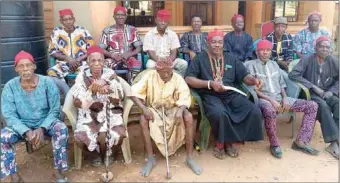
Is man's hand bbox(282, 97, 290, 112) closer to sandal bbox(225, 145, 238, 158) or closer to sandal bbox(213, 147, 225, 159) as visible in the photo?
sandal bbox(225, 145, 238, 158)

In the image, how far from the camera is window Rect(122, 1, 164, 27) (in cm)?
780

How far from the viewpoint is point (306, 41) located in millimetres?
5145

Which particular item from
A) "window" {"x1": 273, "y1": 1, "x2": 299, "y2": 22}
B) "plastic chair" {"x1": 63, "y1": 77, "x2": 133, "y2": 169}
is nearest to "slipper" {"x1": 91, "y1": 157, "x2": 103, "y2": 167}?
"plastic chair" {"x1": 63, "y1": 77, "x2": 133, "y2": 169}

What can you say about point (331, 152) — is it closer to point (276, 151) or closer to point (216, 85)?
point (276, 151)

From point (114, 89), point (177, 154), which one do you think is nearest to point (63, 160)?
point (114, 89)

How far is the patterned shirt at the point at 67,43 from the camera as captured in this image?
14.7 ft

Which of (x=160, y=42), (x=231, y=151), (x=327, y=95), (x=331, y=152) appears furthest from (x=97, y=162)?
(x=327, y=95)

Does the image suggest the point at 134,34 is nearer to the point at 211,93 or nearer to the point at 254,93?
the point at 211,93

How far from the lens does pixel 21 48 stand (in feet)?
14.2

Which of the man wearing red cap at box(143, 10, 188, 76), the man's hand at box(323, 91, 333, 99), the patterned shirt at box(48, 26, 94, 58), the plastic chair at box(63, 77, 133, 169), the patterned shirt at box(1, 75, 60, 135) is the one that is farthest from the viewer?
the man wearing red cap at box(143, 10, 188, 76)

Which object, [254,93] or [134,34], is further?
[134,34]

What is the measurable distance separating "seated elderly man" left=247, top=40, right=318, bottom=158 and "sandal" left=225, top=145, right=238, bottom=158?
0.45 m

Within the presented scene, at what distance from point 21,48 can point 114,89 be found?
1743 mm

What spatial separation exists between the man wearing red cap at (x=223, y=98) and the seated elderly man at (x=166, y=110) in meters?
0.29
